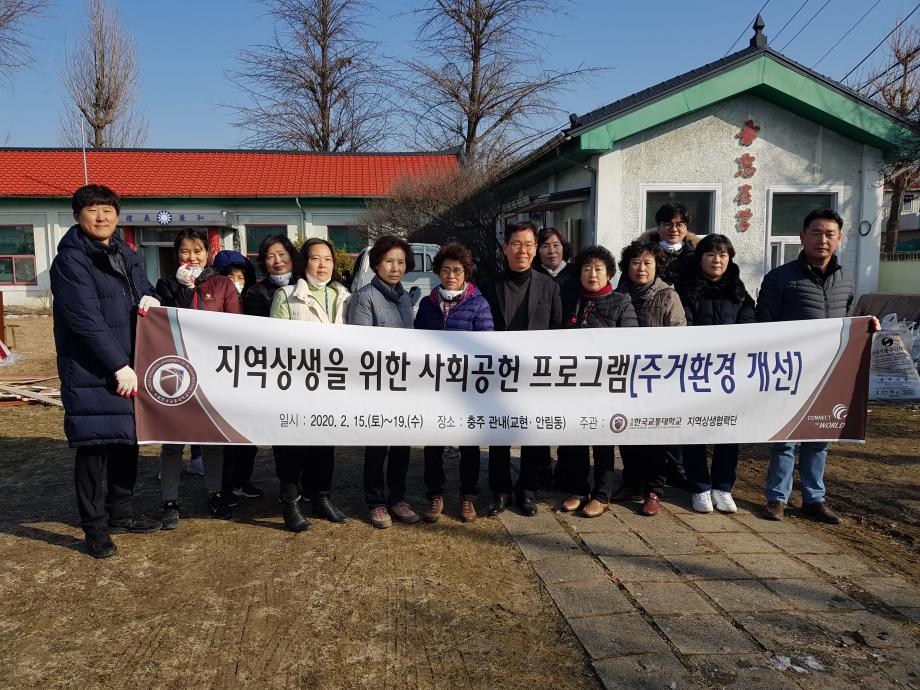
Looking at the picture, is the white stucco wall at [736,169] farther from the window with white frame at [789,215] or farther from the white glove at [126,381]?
the white glove at [126,381]

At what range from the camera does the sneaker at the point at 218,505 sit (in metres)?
4.26

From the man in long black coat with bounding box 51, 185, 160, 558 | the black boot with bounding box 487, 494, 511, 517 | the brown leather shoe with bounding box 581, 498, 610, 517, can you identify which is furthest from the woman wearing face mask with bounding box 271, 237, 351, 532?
the brown leather shoe with bounding box 581, 498, 610, 517

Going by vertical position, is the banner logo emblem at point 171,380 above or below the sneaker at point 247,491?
above

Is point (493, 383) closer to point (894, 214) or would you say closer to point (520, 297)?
point (520, 297)

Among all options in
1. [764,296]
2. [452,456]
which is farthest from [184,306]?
[764,296]

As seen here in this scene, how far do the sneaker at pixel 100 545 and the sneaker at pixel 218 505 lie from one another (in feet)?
2.20

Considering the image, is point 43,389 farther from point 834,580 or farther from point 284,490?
point 834,580

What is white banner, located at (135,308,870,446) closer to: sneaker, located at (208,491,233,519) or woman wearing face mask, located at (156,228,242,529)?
woman wearing face mask, located at (156,228,242,529)

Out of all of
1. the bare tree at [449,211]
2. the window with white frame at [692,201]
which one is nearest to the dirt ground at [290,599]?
the window with white frame at [692,201]

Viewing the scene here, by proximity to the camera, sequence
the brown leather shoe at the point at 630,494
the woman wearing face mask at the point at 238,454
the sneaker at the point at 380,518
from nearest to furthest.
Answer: the sneaker at the point at 380,518
the woman wearing face mask at the point at 238,454
the brown leather shoe at the point at 630,494

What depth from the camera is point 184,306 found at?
4125mm

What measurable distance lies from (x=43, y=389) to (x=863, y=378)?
8.58m

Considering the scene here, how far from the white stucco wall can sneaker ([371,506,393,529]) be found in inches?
249

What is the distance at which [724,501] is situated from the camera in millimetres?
4344
